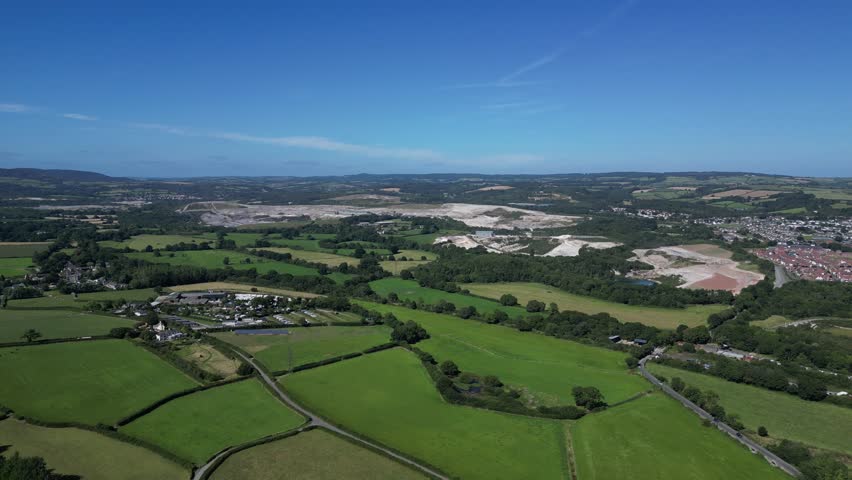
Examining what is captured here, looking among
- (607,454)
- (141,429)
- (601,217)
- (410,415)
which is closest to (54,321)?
(141,429)

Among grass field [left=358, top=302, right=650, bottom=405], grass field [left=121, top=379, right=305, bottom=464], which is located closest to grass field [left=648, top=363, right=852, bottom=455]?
grass field [left=358, top=302, right=650, bottom=405]

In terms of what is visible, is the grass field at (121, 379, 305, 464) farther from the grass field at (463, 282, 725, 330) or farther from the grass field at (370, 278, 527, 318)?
the grass field at (463, 282, 725, 330)

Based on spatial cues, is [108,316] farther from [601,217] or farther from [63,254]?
[601,217]

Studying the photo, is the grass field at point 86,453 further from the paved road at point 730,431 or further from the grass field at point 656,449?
the paved road at point 730,431

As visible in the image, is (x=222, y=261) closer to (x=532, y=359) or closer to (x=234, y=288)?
(x=234, y=288)

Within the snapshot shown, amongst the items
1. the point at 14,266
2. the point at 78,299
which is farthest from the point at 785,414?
the point at 14,266

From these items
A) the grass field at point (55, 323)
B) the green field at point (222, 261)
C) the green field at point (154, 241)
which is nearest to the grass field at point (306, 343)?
the grass field at point (55, 323)
